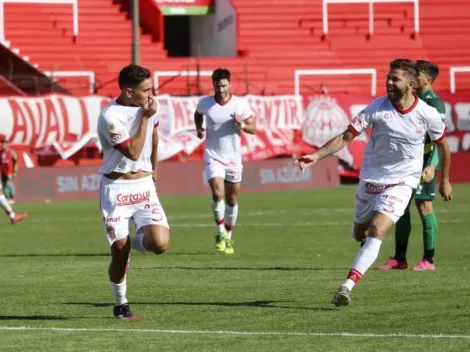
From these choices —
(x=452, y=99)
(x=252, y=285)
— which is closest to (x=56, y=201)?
(x=452, y=99)

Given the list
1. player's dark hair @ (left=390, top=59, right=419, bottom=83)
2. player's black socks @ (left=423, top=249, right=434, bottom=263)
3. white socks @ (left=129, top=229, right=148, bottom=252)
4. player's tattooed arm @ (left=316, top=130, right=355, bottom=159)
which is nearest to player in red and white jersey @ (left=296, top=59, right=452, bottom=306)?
player's dark hair @ (left=390, top=59, right=419, bottom=83)

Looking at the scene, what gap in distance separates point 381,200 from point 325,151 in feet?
3.09

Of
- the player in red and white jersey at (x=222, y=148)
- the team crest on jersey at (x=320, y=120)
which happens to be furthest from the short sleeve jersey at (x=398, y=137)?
the team crest on jersey at (x=320, y=120)

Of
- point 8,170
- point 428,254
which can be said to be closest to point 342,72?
point 8,170

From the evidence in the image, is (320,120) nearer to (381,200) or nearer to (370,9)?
(370,9)

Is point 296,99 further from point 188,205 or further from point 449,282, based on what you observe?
point 449,282

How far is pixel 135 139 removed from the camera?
10.5 m

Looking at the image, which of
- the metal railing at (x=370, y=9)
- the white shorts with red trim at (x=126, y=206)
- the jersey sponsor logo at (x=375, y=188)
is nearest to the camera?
the white shorts with red trim at (x=126, y=206)

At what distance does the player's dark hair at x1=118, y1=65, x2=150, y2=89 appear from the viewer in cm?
1048

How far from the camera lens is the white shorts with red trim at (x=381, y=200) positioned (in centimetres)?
1167

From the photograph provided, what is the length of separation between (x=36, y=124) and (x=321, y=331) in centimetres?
2447

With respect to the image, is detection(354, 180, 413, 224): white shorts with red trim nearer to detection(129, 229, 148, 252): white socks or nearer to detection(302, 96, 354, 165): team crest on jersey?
detection(129, 229, 148, 252): white socks

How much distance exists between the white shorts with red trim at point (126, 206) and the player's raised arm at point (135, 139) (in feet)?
1.16

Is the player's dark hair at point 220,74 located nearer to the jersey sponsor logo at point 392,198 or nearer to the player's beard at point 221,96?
the player's beard at point 221,96
